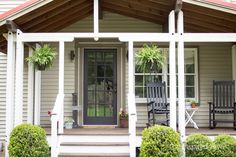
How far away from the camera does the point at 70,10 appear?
7.28m

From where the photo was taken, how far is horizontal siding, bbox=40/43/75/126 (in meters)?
8.16

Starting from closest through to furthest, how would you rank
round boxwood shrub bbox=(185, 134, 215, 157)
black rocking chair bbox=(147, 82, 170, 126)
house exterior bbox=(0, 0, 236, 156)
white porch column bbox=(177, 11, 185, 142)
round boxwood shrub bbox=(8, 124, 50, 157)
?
round boxwood shrub bbox=(8, 124, 50, 157) → round boxwood shrub bbox=(185, 134, 215, 157) → white porch column bbox=(177, 11, 185, 142) → black rocking chair bbox=(147, 82, 170, 126) → house exterior bbox=(0, 0, 236, 156)

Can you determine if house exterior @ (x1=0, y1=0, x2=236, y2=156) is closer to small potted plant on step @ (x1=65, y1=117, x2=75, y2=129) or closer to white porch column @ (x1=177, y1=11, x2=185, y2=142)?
small potted plant on step @ (x1=65, y1=117, x2=75, y2=129)

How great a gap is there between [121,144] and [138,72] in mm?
2622

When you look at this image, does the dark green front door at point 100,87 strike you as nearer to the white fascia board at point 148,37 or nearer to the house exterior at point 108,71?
the house exterior at point 108,71

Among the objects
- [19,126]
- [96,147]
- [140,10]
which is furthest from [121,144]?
[140,10]

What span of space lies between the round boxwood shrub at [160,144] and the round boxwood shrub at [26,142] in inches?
70.5

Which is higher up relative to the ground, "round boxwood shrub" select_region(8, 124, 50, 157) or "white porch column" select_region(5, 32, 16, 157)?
"white porch column" select_region(5, 32, 16, 157)

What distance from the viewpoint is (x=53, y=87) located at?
324 inches

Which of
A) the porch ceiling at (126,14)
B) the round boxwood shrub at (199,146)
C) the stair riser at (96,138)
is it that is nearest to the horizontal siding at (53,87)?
the porch ceiling at (126,14)

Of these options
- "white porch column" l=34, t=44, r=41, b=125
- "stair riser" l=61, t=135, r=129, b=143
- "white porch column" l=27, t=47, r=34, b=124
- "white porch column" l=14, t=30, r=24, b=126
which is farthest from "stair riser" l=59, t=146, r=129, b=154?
"white porch column" l=34, t=44, r=41, b=125

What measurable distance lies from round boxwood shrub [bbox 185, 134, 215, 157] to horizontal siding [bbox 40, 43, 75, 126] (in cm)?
345

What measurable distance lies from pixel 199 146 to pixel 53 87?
4126 mm

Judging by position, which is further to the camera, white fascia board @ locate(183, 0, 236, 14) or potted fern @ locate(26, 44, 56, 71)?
potted fern @ locate(26, 44, 56, 71)
